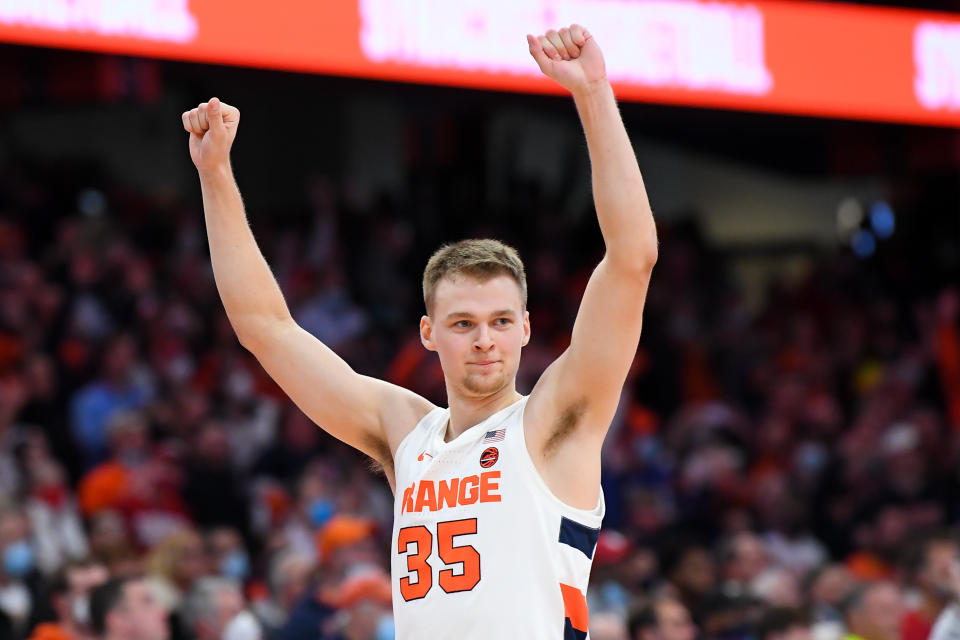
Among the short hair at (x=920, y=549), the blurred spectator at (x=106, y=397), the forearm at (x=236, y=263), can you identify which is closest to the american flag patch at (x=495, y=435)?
the forearm at (x=236, y=263)

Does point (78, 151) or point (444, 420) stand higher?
point (78, 151)

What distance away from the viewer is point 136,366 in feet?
34.9

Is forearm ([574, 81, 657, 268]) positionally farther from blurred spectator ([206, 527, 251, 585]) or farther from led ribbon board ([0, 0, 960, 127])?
blurred spectator ([206, 527, 251, 585])

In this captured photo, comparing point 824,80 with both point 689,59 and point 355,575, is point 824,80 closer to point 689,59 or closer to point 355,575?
point 689,59

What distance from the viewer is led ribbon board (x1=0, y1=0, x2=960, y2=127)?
7.18m

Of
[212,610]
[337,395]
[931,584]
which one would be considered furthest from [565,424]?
[931,584]

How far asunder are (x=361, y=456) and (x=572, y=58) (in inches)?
320

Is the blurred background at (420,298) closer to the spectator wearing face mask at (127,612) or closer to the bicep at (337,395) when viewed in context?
the spectator wearing face mask at (127,612)

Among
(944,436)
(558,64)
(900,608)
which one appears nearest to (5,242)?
(900,608)

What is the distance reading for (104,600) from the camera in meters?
6.25

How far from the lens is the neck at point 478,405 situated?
3662 mm

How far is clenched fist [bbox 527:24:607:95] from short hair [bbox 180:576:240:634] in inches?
176

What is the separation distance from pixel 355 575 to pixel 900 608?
3.30m

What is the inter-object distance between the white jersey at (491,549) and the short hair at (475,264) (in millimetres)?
318
